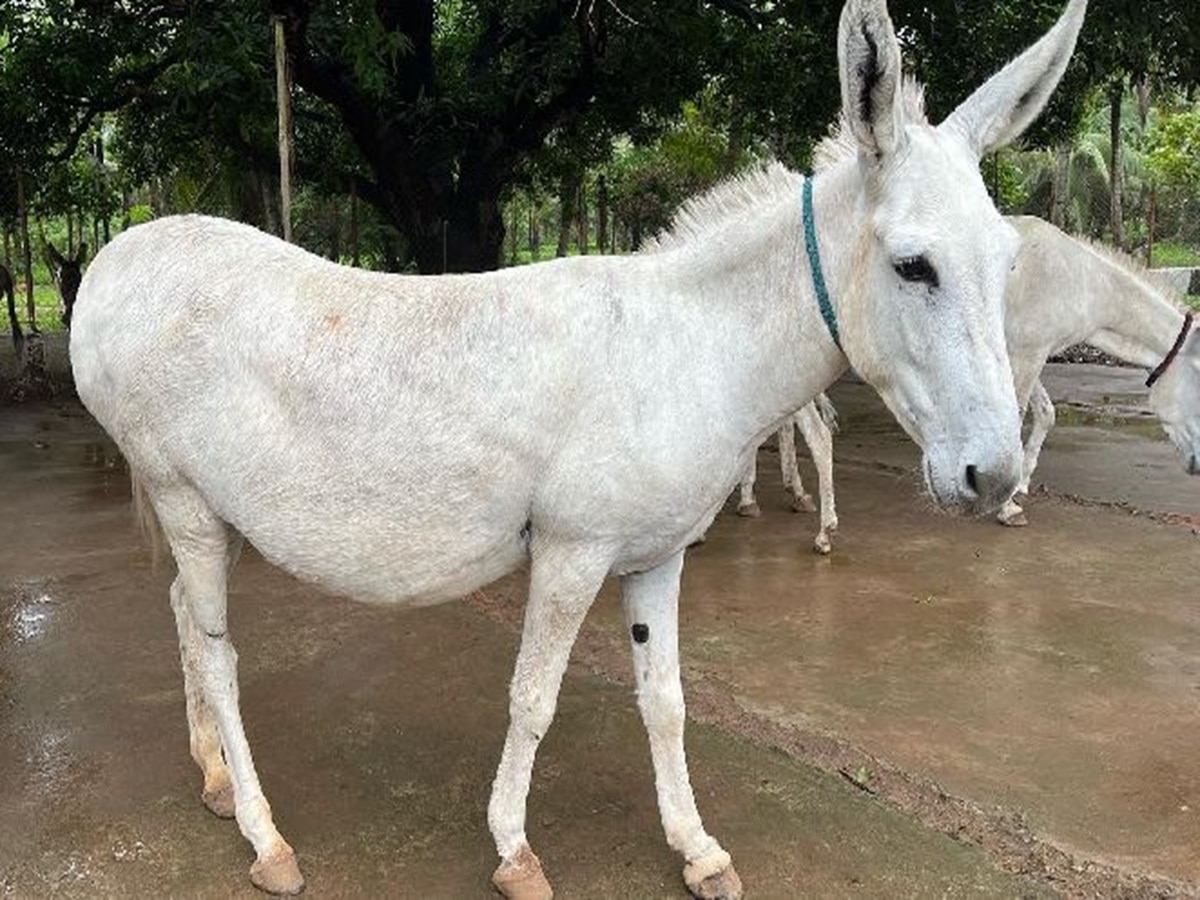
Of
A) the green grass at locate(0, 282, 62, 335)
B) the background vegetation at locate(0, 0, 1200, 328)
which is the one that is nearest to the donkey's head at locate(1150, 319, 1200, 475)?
the background vegetation at locate(0, 0, 1200, 328)

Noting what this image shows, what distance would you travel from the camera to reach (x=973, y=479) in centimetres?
192

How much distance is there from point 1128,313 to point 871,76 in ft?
15.0

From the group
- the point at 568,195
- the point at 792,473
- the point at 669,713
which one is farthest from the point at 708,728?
the point at 568,195

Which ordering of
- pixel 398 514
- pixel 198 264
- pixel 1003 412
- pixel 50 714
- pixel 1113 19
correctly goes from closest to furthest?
pixel 1003 412 → pixel 398 514 → pixel 198 264 → pixel 50 714 → pixel 1113 19

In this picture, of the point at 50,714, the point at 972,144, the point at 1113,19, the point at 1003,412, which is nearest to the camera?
the point at 1003,412

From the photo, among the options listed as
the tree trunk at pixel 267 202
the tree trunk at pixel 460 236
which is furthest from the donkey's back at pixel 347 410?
the tree trunk at pixel 267 202

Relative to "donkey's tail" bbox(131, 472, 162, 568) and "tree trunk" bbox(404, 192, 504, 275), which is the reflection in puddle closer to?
"donkey's tail" bbox(131, 472, 162, 568)

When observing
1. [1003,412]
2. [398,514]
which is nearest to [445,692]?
[398,514]

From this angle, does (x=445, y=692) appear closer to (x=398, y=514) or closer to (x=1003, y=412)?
(x=398, y=514)

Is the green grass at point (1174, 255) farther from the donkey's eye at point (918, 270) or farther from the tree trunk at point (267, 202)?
the donkey's eye at point (918, 270)

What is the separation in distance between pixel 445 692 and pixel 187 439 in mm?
1624

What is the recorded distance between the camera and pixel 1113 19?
7.43 metres

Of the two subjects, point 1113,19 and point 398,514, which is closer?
point 398,514

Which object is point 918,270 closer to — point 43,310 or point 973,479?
point 973,479
